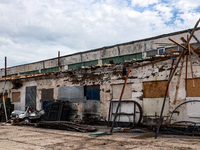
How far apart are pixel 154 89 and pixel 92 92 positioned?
4.21 metres

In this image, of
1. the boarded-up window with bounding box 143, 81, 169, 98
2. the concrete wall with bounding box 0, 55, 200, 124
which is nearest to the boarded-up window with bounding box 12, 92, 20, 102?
the concrete wall with bounding box 0, 55, 200, 124

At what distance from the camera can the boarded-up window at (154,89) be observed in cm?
1161

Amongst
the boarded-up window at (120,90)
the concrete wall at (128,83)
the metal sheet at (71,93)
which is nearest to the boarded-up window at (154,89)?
the concrete wall at (128,83)

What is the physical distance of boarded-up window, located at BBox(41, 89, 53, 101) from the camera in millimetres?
16578

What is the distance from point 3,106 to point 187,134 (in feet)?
46.4

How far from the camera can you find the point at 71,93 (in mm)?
15438

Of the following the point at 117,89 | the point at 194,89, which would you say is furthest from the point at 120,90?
the point at 194,89

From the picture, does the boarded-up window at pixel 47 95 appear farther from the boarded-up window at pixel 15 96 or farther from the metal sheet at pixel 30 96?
the boarded-up window at pixel 15 96

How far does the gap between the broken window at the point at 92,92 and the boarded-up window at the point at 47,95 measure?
3.09 metres

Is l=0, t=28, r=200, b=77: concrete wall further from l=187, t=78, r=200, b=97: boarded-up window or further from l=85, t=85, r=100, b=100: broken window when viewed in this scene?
l=187, t=78, r=200, b=97: boarded-up window

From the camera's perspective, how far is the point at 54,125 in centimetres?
1242

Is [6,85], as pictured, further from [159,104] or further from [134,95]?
[159,104]

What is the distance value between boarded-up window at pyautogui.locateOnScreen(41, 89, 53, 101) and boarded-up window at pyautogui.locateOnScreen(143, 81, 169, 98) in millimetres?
7263

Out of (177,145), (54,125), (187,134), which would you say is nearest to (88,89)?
(54,125)
